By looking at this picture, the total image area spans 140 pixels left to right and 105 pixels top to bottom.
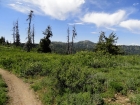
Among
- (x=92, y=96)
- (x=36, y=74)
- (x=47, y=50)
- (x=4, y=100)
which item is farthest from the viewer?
(x=47, y=50)

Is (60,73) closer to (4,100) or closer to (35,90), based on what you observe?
(35,90)

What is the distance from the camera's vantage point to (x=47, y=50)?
58.5 metres

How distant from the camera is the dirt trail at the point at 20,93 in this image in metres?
11.1

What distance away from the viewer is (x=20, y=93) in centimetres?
1256

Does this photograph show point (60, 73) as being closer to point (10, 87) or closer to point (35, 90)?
point (35, 90)

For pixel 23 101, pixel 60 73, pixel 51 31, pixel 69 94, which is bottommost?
pixel 23 101

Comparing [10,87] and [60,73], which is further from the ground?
[60,73]

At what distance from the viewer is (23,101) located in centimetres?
1116

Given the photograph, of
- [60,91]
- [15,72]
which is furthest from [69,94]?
[15,72]

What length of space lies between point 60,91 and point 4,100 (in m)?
3.35

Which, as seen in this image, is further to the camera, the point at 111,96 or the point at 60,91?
the point at 60,91

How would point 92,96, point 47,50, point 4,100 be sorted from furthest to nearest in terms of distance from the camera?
point 47,50
point 4,100
point 92,96

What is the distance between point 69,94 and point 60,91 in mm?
1038

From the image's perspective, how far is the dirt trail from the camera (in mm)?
11080
